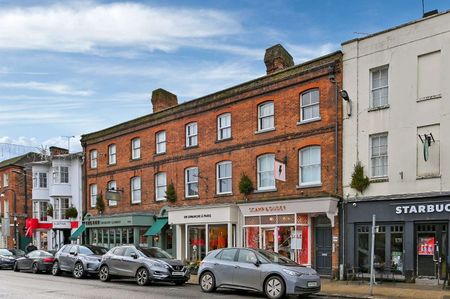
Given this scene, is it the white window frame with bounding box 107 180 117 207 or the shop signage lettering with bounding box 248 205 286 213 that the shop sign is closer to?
the white window frame with bounding box 107 180 117 207

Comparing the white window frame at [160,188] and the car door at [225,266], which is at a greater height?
the white window frame at [160,188]

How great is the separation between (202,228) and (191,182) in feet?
8.85

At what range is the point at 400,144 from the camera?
65.5ft

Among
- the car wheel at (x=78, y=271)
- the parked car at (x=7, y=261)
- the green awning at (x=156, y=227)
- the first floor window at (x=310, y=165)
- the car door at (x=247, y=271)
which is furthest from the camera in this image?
the parked car at (x=7, y=261)

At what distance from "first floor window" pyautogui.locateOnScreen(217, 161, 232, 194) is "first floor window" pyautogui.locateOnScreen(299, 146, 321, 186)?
4769 millimetres

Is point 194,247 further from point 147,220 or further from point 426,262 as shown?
point 426,262

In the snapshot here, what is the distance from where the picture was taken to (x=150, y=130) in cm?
3234

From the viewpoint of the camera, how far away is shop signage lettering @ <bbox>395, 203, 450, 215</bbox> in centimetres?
1839

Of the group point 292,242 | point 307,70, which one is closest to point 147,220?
point 292,242

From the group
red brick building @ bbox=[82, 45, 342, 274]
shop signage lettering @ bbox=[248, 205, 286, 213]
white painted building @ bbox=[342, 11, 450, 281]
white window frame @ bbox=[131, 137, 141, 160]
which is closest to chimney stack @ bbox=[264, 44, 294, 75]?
red brick building @ bbox=[82, 45, 342, 274]

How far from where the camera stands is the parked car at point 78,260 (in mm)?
23703

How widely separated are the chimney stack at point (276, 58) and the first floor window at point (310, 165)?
20.0 ft

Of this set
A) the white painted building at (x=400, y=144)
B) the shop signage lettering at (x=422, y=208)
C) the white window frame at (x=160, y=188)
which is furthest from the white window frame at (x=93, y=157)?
the shop signage lettering at (x=422, y=208)

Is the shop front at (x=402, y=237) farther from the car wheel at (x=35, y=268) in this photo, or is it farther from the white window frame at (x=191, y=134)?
the car wheel at (x=35, y=268)
